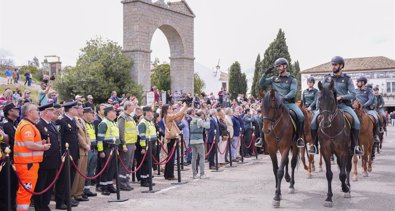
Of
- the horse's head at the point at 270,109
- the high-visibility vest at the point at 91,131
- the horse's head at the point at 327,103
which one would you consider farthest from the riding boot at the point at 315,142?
the high-visibility vest at the point at 91,131

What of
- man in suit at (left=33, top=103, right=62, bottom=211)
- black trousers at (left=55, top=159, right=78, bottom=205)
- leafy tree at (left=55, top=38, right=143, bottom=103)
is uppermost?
leafy tree at (left=55, top=38, right=143, bottom=103)

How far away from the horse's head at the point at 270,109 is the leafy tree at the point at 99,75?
62.2 feet

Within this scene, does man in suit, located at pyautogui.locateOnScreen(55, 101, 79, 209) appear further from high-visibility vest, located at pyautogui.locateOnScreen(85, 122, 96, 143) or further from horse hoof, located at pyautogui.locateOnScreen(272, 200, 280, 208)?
horse hoof, located at pyautogui.locateOnScreen(272, 200, 280, 208)

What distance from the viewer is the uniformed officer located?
11.2 metres

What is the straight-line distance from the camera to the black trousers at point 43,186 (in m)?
8.37

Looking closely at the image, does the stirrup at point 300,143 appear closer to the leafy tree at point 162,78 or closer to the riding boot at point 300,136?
the riding boot at point 300,136

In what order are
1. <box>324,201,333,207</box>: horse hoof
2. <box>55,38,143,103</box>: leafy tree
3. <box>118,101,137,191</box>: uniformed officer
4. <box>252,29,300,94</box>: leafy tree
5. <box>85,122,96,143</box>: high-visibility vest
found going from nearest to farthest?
1. <box>324,201,333,207</box>: horse hoof
2. <box>85,122,96,143</box>: high-visibility vest
3. <box>118,101,137,191</box>: uniformed officer
4. <box>55,38,143,103</box>: leafy tree
5. <box>252,29,300,94</box>: leafy tree

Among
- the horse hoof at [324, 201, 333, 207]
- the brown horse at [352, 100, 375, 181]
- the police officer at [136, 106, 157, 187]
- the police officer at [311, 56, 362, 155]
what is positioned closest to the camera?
the horse hoof at [324, 201, 333, 207]

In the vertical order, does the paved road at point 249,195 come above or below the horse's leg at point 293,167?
below

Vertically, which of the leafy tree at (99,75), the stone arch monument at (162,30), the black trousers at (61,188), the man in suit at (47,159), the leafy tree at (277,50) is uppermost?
the leafy tree at (277,50)

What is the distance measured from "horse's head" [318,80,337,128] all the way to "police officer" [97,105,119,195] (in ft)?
15.0

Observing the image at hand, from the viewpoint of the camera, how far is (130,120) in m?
11.4

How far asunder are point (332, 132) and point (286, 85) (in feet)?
5.10

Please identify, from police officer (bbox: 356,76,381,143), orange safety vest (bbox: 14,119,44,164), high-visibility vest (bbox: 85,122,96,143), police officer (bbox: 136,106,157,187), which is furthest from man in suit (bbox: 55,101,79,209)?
police officer (bbox: 356,76,381,143)
